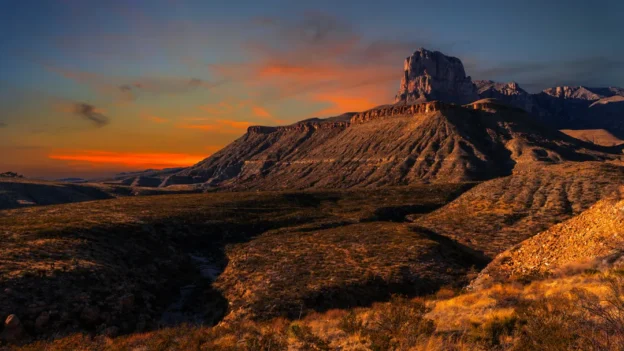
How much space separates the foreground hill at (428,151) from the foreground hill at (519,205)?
38.1 meters

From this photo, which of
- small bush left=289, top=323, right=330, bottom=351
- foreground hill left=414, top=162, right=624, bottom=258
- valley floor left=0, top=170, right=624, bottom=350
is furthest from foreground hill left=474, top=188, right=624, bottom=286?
small bush left=289, top=323, right=330, bottom=351

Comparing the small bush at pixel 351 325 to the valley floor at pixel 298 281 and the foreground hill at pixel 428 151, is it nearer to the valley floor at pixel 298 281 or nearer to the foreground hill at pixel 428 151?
the valley floor at pixel 298 281

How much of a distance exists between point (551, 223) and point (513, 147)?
10408cm

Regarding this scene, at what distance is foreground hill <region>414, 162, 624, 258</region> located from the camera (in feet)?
126

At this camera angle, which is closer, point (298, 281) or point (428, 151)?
point (298, 281)

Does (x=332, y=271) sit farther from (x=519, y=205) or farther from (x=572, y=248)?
(x=519, y=205)

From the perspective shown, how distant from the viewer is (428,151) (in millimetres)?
131375

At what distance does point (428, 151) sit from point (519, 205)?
83.9 metres

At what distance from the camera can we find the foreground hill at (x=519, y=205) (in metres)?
38.5

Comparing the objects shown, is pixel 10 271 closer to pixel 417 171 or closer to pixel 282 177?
pixel 417 171

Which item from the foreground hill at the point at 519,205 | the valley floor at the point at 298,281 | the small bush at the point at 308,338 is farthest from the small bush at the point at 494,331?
the foreground hill at the point at 519,205

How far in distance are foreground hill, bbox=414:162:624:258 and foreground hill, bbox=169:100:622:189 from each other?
3808 centimetres

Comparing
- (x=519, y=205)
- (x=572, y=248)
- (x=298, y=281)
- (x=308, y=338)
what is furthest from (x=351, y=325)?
(x=519, y=205)

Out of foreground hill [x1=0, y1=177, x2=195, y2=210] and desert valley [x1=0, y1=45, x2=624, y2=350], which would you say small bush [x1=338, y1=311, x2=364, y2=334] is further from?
foreground hill [x1=0, y1=177, x2=195, y2=210]
